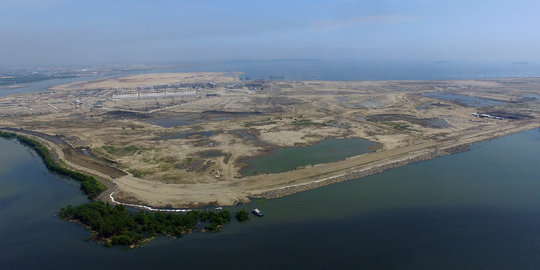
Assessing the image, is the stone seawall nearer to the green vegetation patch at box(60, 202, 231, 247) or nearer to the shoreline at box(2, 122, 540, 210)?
the shoreline at box(2, 122, 540, 210)

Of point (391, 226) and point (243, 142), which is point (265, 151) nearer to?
point (243, 142)

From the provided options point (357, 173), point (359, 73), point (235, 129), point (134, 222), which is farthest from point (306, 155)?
point (359, 73)

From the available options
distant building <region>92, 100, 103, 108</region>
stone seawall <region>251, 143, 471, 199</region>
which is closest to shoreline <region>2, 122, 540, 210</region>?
stone seawall <region>251, 143, 471, 199</region>

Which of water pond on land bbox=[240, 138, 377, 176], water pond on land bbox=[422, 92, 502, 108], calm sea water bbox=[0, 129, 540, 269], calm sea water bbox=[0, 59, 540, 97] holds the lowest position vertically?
calm sea water bbox=[0, 129, 540, 269]

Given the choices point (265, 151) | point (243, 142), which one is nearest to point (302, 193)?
point (265, 151)

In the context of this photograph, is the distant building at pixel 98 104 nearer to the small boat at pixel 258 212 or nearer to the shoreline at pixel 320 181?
the shoreline at pixel 320 181
